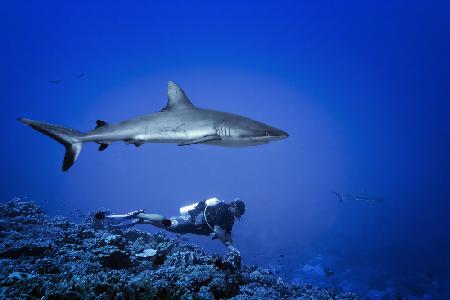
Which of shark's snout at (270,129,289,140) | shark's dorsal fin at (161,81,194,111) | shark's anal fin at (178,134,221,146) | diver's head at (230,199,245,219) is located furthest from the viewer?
diver's head at (230,199,245,219)

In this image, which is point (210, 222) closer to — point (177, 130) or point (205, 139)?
point (177, 130)

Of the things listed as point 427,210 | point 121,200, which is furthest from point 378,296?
point 121,200

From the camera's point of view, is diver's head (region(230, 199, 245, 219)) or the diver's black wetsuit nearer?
the diver's black wetsuit

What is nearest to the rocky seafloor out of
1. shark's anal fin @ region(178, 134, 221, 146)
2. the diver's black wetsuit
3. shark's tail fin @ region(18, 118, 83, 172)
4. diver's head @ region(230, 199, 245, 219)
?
the diver's black wetsuit

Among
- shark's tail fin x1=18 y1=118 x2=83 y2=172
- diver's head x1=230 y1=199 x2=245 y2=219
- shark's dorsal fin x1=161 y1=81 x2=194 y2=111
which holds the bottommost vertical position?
diver's head x1=230 y1=199 x2=245 y2=219

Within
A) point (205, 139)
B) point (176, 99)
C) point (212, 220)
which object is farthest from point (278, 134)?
point (212, 220)

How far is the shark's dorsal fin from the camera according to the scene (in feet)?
18.4

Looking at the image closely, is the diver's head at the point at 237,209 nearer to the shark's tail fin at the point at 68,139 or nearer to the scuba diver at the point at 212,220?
the scuba diver at the point at 212,220

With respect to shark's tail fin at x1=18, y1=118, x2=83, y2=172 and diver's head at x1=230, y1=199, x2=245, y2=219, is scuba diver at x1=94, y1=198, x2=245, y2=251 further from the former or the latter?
shark's tail fin at x1=18, y1=118, x2=83, y2=172

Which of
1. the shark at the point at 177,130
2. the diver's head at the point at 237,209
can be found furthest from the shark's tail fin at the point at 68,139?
the diver's head at the point at 237,209

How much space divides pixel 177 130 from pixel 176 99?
1.03 metres

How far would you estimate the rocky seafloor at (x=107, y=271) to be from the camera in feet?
16.9

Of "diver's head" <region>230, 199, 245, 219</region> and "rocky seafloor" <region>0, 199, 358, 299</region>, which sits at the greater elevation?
"diver's head" <region>230, 199, 245, 219</region>

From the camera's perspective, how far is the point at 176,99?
18.8 feet
